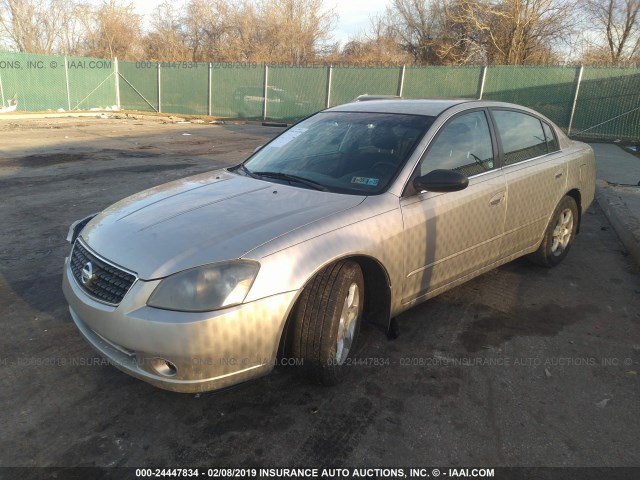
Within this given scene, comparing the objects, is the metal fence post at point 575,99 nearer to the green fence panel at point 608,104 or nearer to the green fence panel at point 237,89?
the green fence panel at point 608,104

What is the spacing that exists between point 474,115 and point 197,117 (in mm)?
22424

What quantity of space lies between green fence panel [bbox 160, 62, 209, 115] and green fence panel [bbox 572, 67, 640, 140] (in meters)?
16.8

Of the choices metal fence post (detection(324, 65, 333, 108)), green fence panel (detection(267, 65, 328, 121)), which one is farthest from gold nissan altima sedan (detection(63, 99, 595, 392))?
green fence panel (detection(267, 65, 328, 121))

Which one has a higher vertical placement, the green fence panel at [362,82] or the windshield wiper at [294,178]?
the green fence panel at [362,82]

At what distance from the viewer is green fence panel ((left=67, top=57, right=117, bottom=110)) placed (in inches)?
952

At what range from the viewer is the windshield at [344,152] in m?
3.35

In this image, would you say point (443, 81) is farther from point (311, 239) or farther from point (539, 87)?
point (311, 239)

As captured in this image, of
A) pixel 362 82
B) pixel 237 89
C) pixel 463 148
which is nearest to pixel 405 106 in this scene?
pixel 463 148

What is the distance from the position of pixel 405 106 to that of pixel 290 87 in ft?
66.6

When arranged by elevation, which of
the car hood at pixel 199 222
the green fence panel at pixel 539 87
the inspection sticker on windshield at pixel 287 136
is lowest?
the car hood at pixel 199 222

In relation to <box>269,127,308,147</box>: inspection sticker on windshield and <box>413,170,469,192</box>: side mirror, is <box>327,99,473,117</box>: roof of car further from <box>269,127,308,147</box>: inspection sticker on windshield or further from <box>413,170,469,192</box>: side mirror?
<box>413,170,469,192</box>: side mirror

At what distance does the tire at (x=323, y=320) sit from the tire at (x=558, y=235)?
269 cm

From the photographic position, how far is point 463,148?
3793mm

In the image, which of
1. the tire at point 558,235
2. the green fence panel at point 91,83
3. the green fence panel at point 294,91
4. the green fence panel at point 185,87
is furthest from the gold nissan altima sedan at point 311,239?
the green fence panel at point 91,83
